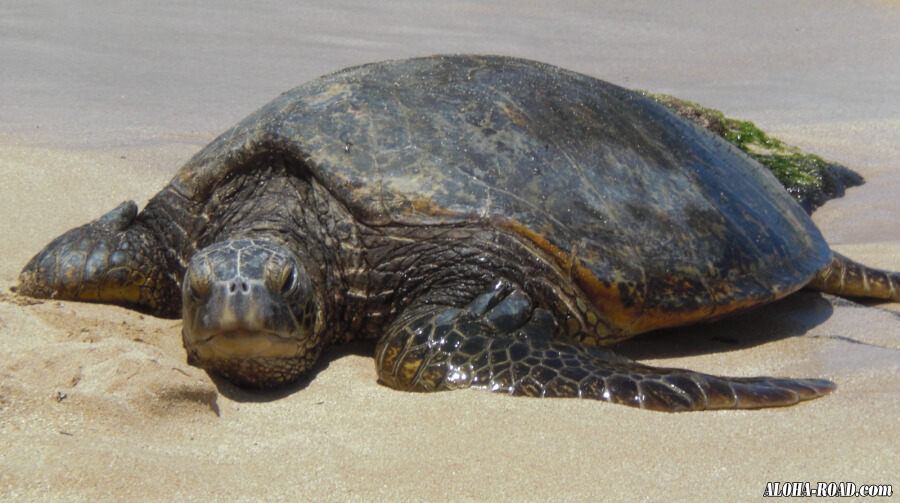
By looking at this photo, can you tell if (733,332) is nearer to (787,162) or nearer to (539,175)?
(539,175)

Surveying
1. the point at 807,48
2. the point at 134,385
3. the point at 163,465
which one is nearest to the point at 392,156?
the point at 134,385

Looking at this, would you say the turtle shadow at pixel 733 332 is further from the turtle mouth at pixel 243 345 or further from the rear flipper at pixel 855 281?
the turtle mouth at pixel 243 345

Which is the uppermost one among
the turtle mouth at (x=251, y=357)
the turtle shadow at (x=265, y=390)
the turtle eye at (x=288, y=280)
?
the turtle eye at (x=288, y=280)

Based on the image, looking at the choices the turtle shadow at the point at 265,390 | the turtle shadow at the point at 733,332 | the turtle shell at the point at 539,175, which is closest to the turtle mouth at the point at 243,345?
the turtle shadow at the point at 265,390

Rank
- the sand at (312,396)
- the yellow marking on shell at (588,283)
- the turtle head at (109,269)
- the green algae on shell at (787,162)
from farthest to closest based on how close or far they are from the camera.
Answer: the green algae on shell at (787,162)
the turtle head at (109,269)
the yellow marking on shell at (588,283)
the sand at (312,396)

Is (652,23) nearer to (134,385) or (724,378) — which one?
(724,378)

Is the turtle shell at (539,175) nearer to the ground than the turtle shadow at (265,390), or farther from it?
farther from it

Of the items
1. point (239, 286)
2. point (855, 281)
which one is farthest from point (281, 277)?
point (855, 281)
